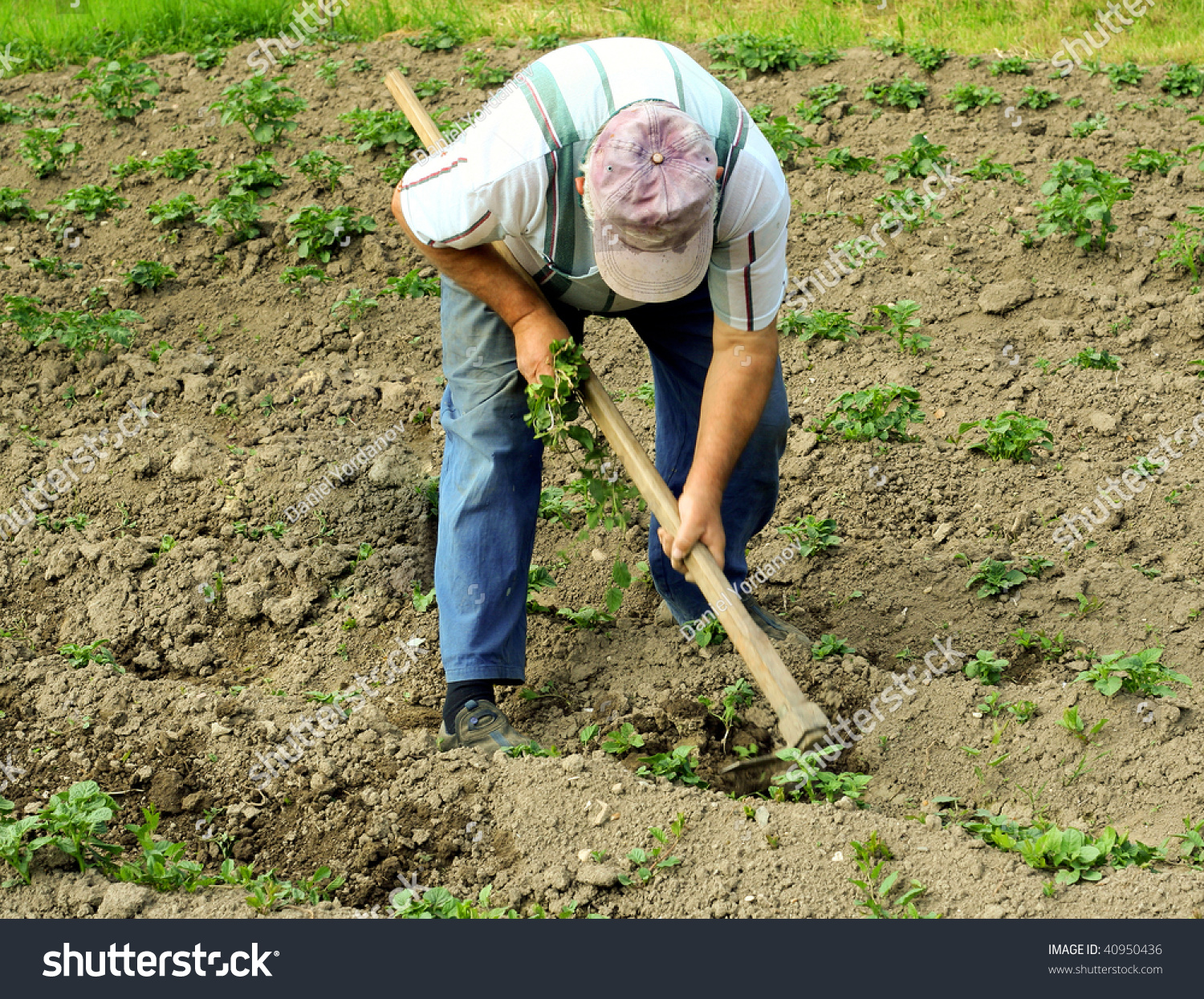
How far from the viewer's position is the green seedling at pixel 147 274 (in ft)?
16.7

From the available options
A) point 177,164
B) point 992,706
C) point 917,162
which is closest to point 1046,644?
point 992,706

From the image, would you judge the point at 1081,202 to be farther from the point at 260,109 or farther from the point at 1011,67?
the point at 260,109

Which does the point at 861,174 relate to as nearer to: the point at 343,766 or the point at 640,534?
the point at 640,534

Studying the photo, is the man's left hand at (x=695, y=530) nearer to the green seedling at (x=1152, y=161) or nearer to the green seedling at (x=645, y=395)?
the green seedling at (x=645, y=395)

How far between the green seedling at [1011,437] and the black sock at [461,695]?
2074 millimetres

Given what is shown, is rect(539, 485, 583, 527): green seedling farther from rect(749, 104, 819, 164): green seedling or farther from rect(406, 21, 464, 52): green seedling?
rect(406, 21, 464, 52): green seedling

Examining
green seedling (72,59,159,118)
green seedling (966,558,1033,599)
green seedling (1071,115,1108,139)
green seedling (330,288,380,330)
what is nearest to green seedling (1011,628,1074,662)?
green seedling (966,558,1033,599)

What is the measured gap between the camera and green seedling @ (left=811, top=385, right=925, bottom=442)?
416 cm

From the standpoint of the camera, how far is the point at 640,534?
391 centimetres

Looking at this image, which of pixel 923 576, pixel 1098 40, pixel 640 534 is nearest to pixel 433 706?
pixel 640 534

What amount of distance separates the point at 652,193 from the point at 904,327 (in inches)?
103

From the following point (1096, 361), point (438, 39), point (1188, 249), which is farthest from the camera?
point (438, 39)

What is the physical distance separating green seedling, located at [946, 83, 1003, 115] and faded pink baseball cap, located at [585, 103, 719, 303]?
4094mm

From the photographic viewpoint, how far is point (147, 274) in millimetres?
5117
